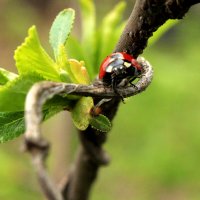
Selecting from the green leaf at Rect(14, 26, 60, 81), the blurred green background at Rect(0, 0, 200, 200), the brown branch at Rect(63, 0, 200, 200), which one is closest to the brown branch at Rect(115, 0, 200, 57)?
the brown branch at Rect(63, 0, 200, 200)

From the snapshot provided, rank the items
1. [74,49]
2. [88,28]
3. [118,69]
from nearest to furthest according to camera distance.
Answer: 1. [118,69]
2. [74,49]
3. [88,28]

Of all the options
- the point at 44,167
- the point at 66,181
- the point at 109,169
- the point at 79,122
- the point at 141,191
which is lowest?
the point at 141,191

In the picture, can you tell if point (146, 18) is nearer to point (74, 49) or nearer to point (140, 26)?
point (140, 26)

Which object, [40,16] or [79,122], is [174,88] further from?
[40,16]

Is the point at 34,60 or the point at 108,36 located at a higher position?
the point at 34,60

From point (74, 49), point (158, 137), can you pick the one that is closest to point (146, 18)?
point (74, 49)

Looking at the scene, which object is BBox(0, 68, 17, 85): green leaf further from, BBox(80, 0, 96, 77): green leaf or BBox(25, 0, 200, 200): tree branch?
BBox(80, 0, 96, 77): green leaf

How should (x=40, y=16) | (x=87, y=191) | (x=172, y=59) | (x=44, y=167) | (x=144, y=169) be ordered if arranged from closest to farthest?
(x=44, y=167), (x=87, y=191), (x=144, y=169), (x=172, y=59), (x=40, y=16)

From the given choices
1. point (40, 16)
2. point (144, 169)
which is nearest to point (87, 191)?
point (144, 169)
